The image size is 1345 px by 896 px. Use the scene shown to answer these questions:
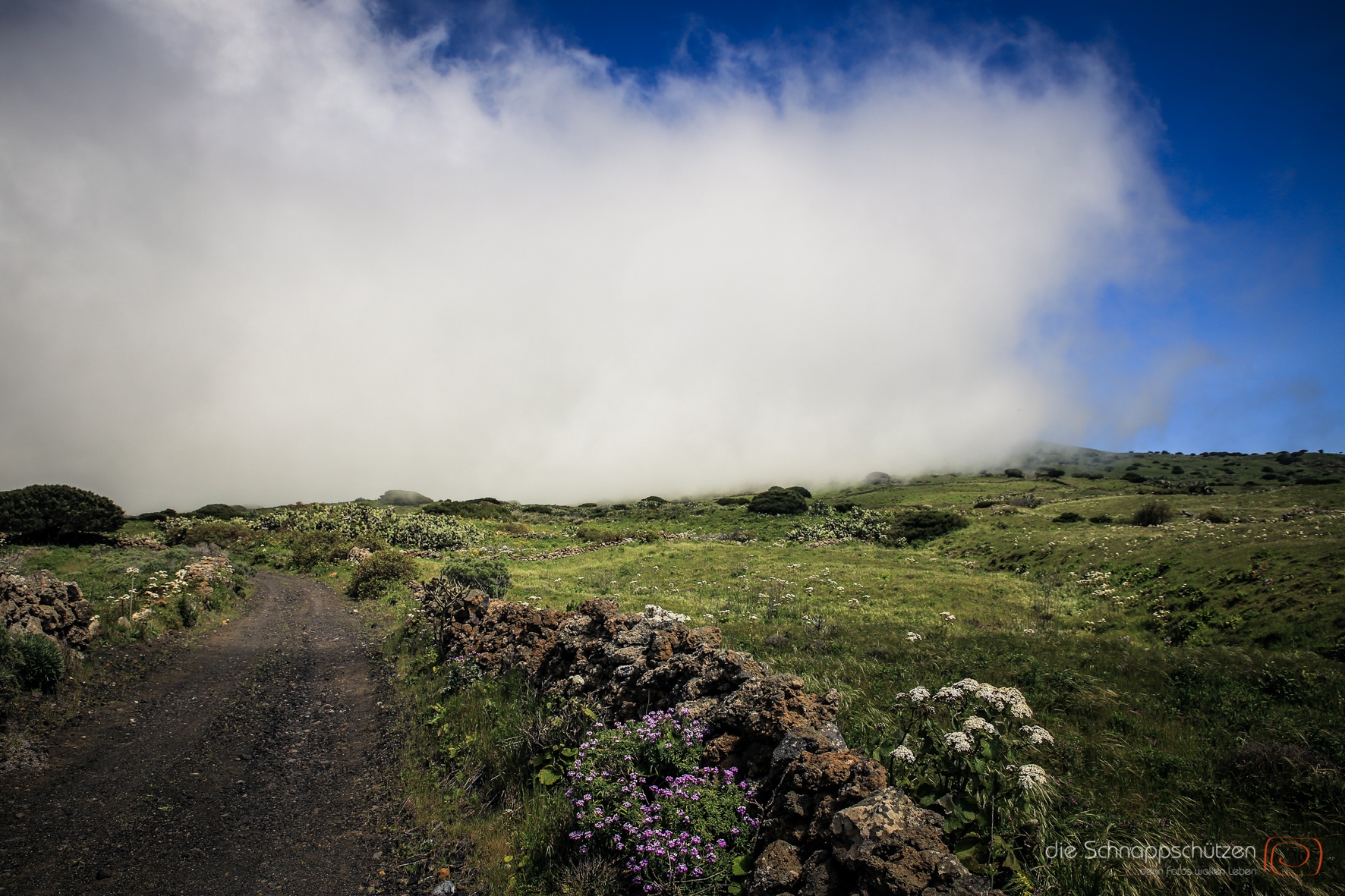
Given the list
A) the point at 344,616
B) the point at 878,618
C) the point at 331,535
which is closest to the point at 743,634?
the point at 878,618

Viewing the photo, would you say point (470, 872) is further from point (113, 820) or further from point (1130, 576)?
point (1130, 576)

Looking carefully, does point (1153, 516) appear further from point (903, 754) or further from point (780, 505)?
point (903, 754)

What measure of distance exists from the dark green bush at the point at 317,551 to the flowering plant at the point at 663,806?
33.4 metres

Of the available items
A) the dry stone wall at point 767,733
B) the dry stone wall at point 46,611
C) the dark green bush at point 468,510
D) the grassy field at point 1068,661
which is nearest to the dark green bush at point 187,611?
the grassy field at point 1068,661

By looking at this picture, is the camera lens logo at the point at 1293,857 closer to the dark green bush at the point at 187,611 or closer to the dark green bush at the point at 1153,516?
the dark green bush at the point at 187,611

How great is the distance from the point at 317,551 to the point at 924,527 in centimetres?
4342

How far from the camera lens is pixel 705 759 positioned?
6207mm

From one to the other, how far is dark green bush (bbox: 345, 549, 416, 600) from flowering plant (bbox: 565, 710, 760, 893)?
22.0 m

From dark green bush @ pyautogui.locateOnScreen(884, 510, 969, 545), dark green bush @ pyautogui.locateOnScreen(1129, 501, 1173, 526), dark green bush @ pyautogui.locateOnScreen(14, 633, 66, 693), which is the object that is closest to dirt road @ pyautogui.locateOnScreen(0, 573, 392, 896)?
dark green bush @ pyautogui.locateOnScreen(14, 633, 66, 693)

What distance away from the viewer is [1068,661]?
11.5 meters

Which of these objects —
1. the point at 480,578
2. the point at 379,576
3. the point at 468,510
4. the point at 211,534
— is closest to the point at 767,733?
the point at 480,578

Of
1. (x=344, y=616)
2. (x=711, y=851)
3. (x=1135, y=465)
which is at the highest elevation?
(x=1135, y=465)

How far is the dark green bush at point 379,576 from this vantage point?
2422 centimetres

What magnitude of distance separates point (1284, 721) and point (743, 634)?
31.2 ft
